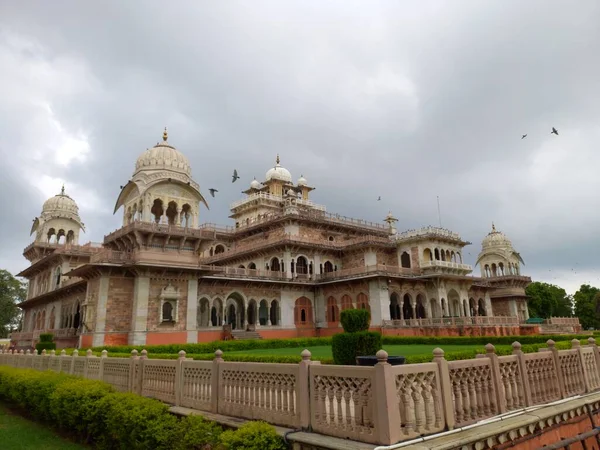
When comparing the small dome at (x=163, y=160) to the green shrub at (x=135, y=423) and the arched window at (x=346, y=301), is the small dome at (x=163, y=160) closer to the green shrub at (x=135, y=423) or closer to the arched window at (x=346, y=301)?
the arched window at (x=346, y=301)

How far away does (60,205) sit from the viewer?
126 feet

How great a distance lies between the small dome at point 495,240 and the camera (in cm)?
4816

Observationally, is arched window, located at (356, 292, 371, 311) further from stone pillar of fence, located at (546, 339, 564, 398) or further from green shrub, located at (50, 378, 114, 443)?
stone pillar of fence, located at (546, 339, 564, 398)

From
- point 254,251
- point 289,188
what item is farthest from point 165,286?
point 289,188

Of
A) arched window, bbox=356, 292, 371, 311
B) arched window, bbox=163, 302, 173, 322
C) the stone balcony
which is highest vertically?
the stone balcony

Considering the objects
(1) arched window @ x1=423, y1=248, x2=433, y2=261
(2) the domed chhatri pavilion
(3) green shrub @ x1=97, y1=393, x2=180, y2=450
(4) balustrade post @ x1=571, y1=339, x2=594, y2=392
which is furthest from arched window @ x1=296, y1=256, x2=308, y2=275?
(4) balustrade post @ x1=571, y1=339, x2=594, y2=392

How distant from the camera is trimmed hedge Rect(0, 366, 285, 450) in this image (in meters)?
5.25

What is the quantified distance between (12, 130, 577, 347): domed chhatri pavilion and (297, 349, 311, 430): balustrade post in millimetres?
19118

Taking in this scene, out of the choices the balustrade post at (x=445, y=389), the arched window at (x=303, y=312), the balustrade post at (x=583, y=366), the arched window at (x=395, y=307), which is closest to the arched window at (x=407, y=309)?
the arched window at (x=395, y=307)

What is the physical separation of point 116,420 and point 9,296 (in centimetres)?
5635

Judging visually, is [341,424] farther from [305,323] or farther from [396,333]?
[305,323]

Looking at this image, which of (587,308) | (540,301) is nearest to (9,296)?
(540,301)

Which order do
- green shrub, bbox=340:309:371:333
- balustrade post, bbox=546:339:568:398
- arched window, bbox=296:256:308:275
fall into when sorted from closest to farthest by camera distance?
balustrade post, bbox=546:339:568:398 → green shrub, bbox=340:309:371:333 → arched window, bbox=296:256:308:275

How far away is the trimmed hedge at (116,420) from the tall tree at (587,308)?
193 feet
